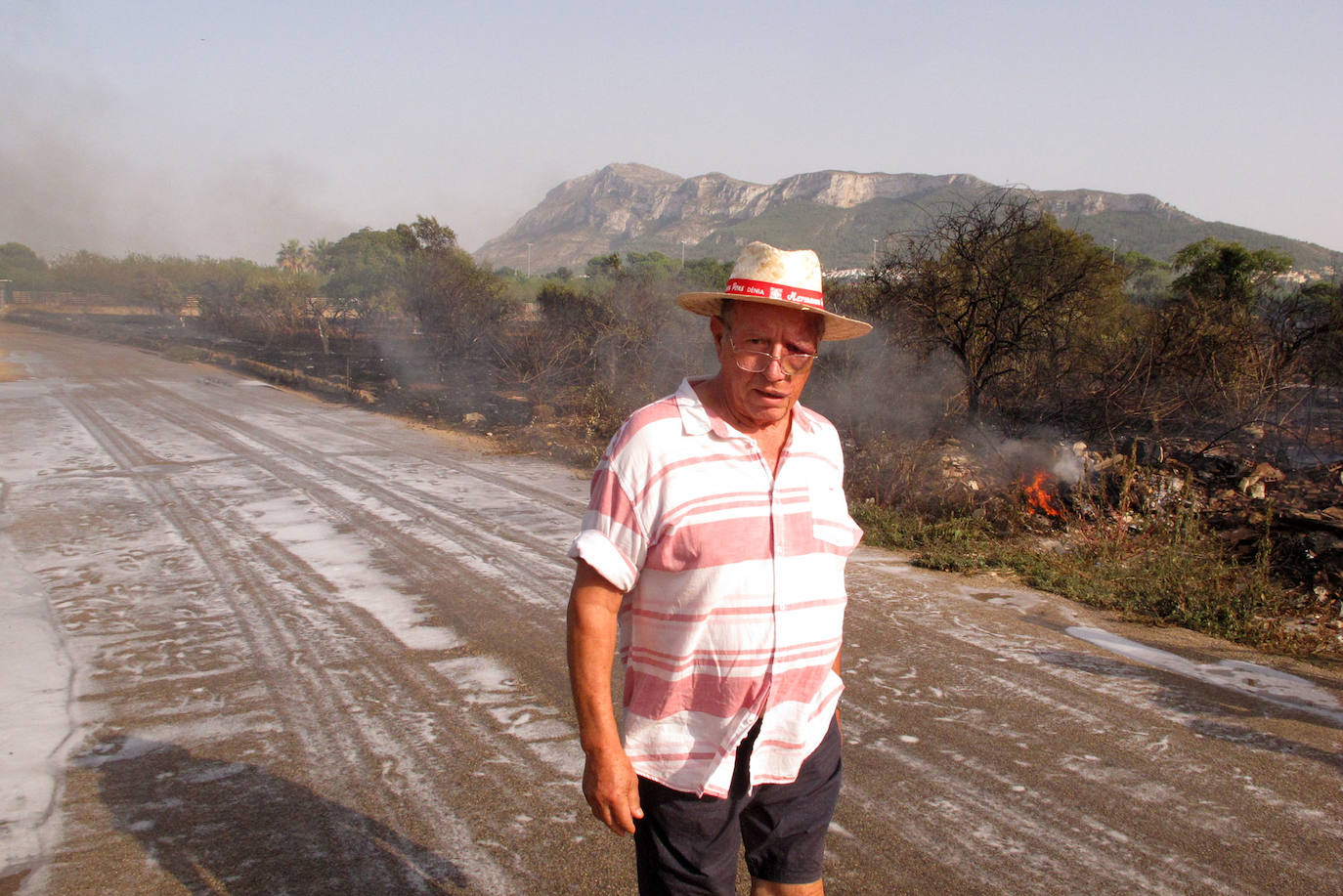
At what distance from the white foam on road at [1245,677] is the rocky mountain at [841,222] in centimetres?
590

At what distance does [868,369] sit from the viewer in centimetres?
1059

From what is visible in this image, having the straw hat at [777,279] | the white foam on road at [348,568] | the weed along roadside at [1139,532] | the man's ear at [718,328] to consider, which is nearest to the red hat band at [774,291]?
the straw hat at [777,279]

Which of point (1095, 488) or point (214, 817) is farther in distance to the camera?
point (1095, 488)

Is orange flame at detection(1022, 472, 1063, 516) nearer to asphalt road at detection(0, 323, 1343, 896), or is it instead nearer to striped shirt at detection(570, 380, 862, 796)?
asphalt road at detection(0, 323, 1343, 896)

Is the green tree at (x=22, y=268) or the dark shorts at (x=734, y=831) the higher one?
the green tree at (x=22, y=268)

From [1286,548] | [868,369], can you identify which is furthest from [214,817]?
[868,369]

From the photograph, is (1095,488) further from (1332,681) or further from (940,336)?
(1332,681)

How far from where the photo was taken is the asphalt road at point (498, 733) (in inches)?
111

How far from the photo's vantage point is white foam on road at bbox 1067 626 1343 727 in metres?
4.11

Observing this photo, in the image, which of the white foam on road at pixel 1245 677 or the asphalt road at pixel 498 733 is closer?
the asphalt road at pixel 498 733

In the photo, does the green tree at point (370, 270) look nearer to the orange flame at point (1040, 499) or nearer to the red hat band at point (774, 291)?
the orange flame at point (1040, 499)

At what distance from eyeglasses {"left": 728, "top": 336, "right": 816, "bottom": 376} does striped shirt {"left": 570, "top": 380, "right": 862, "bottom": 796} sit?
135 millimetres

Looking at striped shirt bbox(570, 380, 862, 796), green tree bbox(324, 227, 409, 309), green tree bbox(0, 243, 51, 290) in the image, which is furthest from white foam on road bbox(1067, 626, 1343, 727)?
green tree bbox(0, 243, 51, 290)

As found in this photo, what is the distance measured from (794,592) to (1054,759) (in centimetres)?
232
